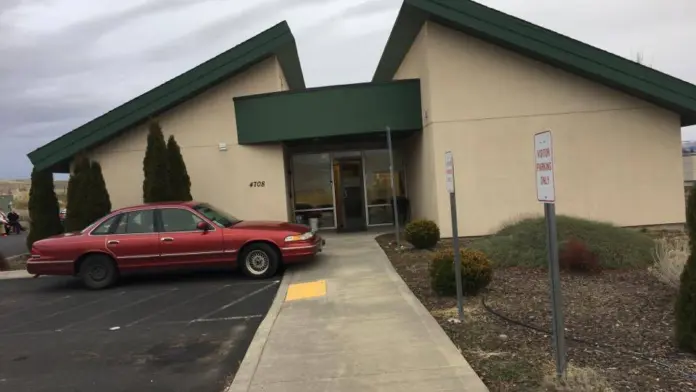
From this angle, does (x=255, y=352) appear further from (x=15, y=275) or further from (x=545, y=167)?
(x=15, y=275)

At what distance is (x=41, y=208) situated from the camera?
15.4m

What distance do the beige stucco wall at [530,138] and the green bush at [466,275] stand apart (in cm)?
589

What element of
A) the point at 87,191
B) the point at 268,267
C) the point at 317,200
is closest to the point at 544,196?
the point at 268,267

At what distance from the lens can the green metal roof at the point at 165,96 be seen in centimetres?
1440

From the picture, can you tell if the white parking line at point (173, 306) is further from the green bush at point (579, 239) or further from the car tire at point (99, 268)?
the green bush at point (579, 239)

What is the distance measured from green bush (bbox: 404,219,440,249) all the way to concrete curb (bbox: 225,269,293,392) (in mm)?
4247

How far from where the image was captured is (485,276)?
7.73m

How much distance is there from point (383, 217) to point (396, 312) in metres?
11.5

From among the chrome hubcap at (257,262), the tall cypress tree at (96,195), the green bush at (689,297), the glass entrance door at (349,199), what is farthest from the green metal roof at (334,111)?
the green bush at (689,297)

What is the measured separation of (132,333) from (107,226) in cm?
411

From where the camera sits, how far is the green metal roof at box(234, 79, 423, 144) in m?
14.9

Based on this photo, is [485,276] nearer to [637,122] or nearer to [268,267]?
[268,267]

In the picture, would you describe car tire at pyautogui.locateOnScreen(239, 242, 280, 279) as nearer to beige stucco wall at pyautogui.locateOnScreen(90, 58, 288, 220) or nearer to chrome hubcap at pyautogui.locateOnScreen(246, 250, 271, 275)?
chrome hubcap at pyautogui.locateOnScreen(246, 250, 271, 275)

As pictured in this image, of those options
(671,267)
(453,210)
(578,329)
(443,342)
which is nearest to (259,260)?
(453,210)
